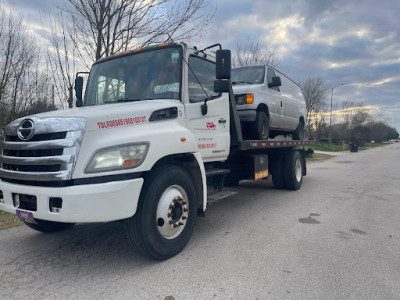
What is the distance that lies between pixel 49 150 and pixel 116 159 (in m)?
0.68

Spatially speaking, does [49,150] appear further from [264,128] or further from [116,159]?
[264,128]

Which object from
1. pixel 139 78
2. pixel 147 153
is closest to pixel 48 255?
pixel 147 153

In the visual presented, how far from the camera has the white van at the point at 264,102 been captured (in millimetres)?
6195

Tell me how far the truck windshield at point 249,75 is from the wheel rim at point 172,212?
155 inches

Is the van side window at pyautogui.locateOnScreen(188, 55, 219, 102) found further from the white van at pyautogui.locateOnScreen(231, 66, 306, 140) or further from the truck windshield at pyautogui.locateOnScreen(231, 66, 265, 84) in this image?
the truck windshield at pyautogui.locateOnScreen(231, 66, 265, 84)

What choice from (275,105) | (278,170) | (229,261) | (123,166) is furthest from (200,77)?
(278,170)

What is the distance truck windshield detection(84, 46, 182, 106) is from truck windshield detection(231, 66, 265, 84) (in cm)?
302

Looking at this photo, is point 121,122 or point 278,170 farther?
point 278,170

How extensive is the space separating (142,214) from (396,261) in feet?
10.00

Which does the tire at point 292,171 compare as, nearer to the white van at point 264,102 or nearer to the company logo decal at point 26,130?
the white van at point 264,102

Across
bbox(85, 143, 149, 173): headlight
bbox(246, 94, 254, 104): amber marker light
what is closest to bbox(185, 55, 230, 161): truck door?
bbox(85, 143, 149, 173): headlight

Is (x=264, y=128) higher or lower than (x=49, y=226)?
higher

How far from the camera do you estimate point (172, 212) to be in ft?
11.9

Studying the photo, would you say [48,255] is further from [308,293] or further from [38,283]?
[308,293]
